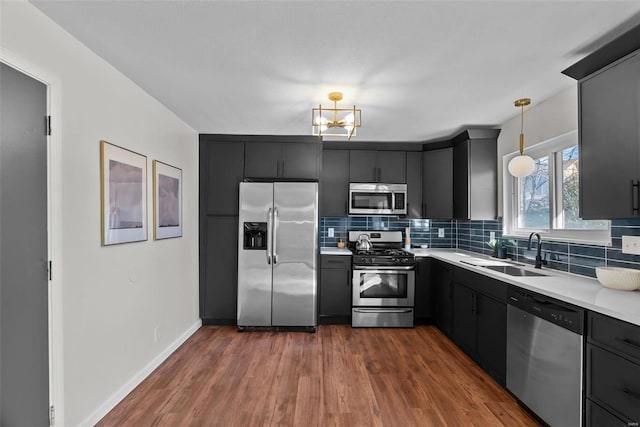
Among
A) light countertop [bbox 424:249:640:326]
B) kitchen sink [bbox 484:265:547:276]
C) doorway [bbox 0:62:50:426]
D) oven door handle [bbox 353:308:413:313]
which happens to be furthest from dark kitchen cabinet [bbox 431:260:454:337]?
doorway [bbox 0:62:50:426]

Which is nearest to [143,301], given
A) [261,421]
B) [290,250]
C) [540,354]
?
[261,421]

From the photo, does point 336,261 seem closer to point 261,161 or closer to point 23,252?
point 261,161

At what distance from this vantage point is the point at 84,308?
2014mm

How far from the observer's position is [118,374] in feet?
7.79

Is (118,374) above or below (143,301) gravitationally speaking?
below

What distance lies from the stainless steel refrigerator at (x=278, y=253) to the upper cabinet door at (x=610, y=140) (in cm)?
248

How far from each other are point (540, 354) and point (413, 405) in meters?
0.89

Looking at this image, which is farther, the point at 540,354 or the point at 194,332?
the point at 194,332

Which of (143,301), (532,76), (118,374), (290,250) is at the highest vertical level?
(532,76)

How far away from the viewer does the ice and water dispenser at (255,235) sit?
3.86m

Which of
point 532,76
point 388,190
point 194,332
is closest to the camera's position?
point 532,76

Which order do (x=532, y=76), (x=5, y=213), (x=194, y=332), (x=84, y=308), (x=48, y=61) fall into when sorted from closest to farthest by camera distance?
(x=5, y=213)
(x=48, y=61)
(x=84, y=308)
(x=532, y=76)
(x=194, y=332)

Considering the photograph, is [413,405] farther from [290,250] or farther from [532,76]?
[532,76]

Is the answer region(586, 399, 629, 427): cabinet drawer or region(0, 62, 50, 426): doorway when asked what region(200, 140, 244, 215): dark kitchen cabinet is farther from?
region(586, 399, 629, 427): cabinet drawer
